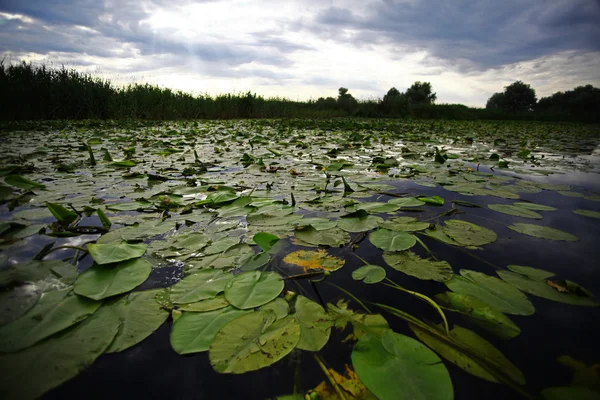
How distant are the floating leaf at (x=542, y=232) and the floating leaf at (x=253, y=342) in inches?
46.5

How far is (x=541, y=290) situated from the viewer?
31.3 inches

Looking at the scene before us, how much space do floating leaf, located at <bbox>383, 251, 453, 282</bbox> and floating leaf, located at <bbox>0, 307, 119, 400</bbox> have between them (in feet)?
2.78

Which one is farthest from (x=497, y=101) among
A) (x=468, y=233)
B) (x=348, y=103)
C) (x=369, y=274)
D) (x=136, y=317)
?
(x=136, y=317)

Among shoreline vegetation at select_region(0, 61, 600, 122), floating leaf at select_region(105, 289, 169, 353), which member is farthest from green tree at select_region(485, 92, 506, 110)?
floating leaf at select_region(105, 289, 169, 353)

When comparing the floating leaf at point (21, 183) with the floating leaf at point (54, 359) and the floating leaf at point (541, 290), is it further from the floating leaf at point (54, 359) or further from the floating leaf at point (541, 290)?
the floating leaf at point (541, 290)

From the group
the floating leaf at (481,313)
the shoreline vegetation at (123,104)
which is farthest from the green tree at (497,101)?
the floating leaf at (481,313)

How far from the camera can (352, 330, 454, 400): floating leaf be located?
1.58 ft

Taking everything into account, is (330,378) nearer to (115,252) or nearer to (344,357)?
(344,357)

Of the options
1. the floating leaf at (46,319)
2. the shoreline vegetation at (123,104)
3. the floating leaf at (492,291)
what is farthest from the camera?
the shoreline vegetation at (123,104)

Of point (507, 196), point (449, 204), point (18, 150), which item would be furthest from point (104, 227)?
point (18, 150)

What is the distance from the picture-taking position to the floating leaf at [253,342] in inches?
21.8

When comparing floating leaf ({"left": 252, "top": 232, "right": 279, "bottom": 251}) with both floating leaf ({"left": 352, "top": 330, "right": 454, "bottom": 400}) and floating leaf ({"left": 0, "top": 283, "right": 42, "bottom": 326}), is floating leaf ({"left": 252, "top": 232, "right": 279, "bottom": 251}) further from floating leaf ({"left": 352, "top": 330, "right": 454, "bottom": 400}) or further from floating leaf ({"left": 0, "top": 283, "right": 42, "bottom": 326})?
floating leaf ({"left": 0, "top": 283, "right": 42, "bottom": 326})

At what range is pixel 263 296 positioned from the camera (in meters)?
0.75

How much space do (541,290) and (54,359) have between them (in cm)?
127
